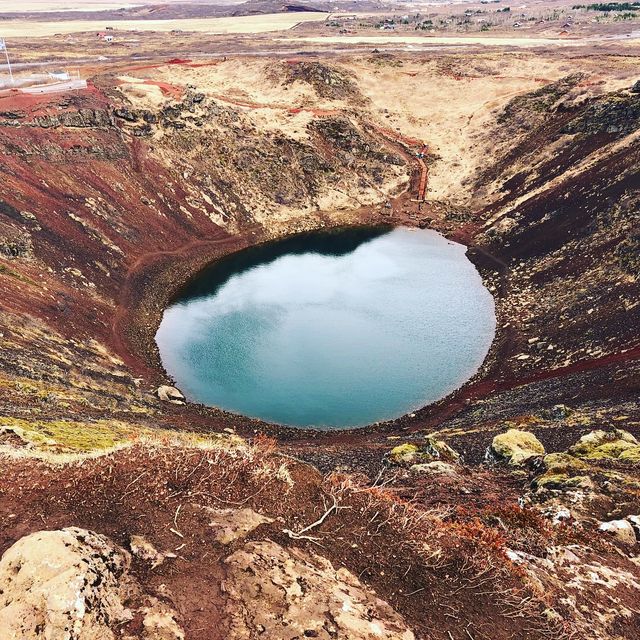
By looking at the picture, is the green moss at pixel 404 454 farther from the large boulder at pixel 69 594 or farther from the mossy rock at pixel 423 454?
the large boulder at pixel 69 594

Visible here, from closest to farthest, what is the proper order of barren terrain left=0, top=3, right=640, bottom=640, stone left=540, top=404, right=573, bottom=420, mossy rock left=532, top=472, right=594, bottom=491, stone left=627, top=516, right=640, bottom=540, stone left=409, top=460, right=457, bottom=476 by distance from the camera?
barren terrain left=0, top=3, right=640, bottom=640, stone left=627, top=516, right=640, bottom=540, mossy rock left=532, top=472, right=594, bottom=491, stone left=409, top=460, right=457, bottom=476, stone left=540, top=404, right=573, bottom=420

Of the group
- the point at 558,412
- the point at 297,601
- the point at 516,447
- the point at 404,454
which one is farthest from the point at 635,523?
the point at 558,412

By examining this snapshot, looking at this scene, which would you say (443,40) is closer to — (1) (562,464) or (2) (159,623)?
(1) (562,464)

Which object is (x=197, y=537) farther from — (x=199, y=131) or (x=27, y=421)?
(x=199, y=131)

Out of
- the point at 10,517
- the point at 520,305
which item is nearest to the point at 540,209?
the point at 520,305

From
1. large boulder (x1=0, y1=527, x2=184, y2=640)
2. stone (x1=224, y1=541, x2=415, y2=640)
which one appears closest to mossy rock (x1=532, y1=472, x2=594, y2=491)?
stone (x1=224, y1=541, x2=415, y2=640)

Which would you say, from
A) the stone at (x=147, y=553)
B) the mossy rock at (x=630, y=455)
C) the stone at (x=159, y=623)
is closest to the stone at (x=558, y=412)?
the mossy rock at (x=630, y=455)

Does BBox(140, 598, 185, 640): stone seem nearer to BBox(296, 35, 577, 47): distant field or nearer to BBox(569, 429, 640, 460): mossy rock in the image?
BBox(569, 429, 640, 460): mossy rock
